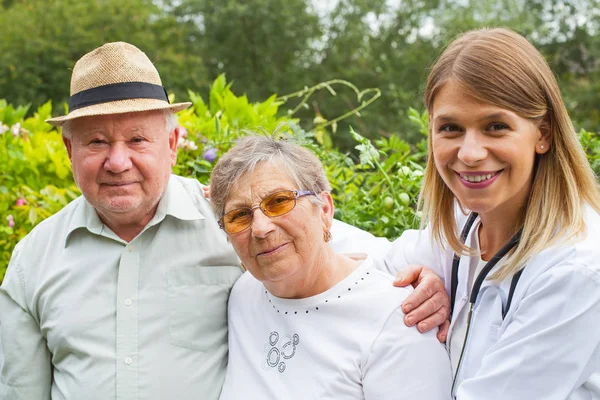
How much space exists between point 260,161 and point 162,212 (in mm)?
636

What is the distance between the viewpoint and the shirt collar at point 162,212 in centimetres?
301

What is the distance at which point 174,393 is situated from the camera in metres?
2.82

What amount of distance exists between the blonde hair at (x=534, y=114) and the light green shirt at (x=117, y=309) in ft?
4.17

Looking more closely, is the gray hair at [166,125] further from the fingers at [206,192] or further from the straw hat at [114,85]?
the fingers at [206,192]

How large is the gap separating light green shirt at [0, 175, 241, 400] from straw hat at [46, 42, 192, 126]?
1.37 ft

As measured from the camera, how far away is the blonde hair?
2.13 m

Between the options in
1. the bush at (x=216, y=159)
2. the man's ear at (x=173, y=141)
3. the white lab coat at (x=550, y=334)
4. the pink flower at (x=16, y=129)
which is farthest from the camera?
the pink flower at (x=16, y=129)

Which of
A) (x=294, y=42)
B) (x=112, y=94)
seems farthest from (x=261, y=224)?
(x=294, y=42)

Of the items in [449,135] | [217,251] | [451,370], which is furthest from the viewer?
[217,251]

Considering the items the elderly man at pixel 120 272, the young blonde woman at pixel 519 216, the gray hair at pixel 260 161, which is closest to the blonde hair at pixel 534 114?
the young blonde woman at pixel 519 216

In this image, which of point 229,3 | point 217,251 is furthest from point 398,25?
point 217,251

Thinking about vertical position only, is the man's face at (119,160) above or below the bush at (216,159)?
above

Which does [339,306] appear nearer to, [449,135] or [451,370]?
[451,370]

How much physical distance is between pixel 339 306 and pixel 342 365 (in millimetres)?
223
